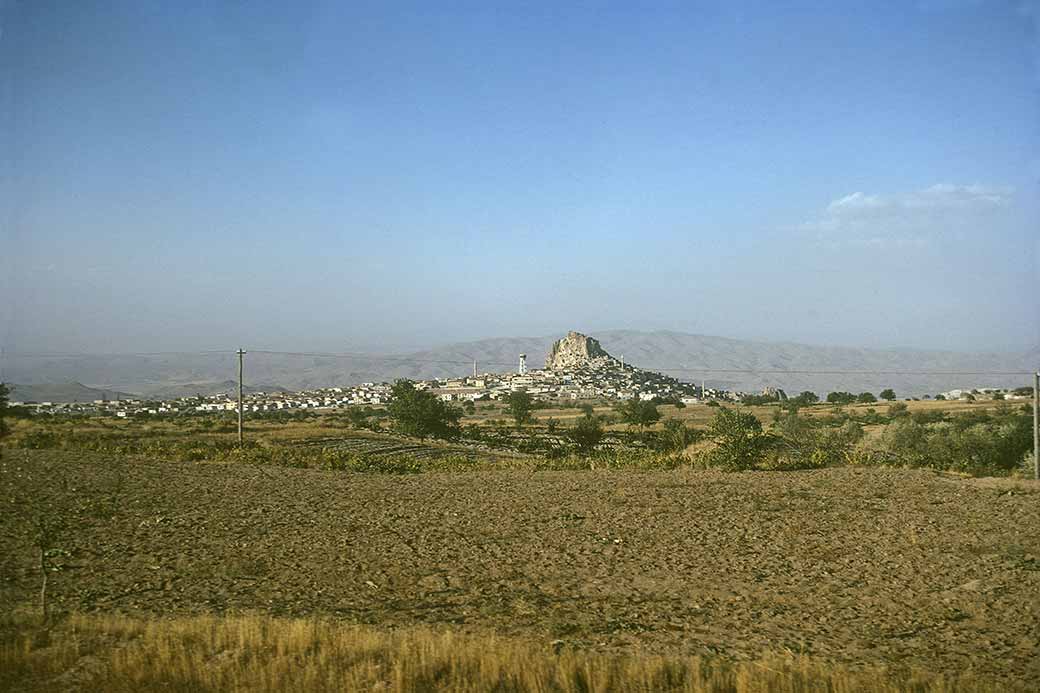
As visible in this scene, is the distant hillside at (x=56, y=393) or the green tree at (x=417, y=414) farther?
the green tree at (x=417, y=414)

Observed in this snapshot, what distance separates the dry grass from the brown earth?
35.0 inches

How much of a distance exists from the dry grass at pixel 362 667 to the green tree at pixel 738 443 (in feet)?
60.6

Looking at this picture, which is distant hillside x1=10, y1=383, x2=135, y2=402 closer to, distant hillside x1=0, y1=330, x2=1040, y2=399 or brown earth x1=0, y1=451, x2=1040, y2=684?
distant hillside x1=0, y1=330, x2=1040, y2=399

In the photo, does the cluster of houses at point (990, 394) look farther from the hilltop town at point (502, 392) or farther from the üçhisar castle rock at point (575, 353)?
the üçhisar castle rock at point (575, 353)

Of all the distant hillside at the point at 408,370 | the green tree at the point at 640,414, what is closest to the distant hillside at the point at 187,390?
the distant hillside at the point at 408,370

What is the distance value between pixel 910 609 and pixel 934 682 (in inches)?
126

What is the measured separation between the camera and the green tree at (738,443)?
25.1 metres

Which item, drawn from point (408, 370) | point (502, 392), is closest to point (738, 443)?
point (502, 392)

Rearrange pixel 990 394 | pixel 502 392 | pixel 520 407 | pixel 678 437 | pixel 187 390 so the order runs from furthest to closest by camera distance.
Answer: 1. pixel 187 390
2. pixel 502 392
3. pixel 990 394
4. pixel 520 407
5. pixel 678 437

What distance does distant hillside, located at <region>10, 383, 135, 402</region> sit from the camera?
42.7 m

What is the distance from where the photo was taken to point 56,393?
56375 millimetres

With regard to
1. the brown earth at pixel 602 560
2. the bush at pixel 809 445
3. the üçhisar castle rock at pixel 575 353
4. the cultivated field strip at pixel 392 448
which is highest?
the üçhisar castle rock at pixel 575 353

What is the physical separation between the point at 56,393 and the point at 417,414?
1261 inches

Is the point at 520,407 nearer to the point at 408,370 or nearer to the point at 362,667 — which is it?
the point at 362,667
